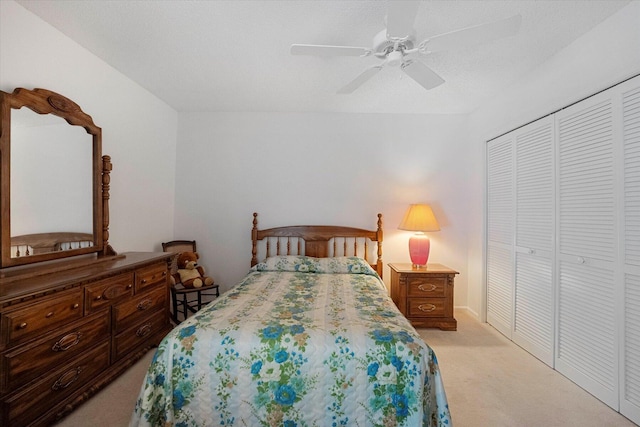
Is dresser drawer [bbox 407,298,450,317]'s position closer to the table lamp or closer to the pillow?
the table lamp

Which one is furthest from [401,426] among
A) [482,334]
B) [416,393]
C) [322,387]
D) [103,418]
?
[482,334]

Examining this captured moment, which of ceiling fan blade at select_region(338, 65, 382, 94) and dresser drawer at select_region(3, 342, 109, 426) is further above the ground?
ceiling fan blade at select_region(338, 65, 382, 94)

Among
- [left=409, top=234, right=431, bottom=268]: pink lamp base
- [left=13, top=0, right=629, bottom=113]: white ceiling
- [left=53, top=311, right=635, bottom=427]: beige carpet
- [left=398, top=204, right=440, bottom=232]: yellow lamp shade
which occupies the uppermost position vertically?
[left=13, top=0, right=629, bottom=113]: white ceiling

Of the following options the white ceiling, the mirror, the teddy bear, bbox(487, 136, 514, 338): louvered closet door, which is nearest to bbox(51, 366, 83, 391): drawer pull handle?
the mirror

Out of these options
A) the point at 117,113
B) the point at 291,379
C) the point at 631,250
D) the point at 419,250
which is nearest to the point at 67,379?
the point at 291,379

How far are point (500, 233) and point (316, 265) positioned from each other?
203 cm

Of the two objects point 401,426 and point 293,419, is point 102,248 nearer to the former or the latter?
point 293,419

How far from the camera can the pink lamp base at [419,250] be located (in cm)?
309

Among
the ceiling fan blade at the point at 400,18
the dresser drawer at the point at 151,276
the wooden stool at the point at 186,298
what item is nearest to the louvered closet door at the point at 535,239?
the ceiling fan blade at the point at 400,18

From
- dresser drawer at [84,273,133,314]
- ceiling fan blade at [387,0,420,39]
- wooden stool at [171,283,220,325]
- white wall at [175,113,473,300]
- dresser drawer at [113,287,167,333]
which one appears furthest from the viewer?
white wall at [175,113,473,300]

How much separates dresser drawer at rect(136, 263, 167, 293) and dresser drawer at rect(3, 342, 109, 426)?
47 cm

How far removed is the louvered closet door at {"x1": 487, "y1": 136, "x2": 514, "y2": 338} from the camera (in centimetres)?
275

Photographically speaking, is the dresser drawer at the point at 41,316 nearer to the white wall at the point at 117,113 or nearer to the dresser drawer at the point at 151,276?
the dresser drawer at the point at 151,276

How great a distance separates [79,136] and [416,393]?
2908 mm
